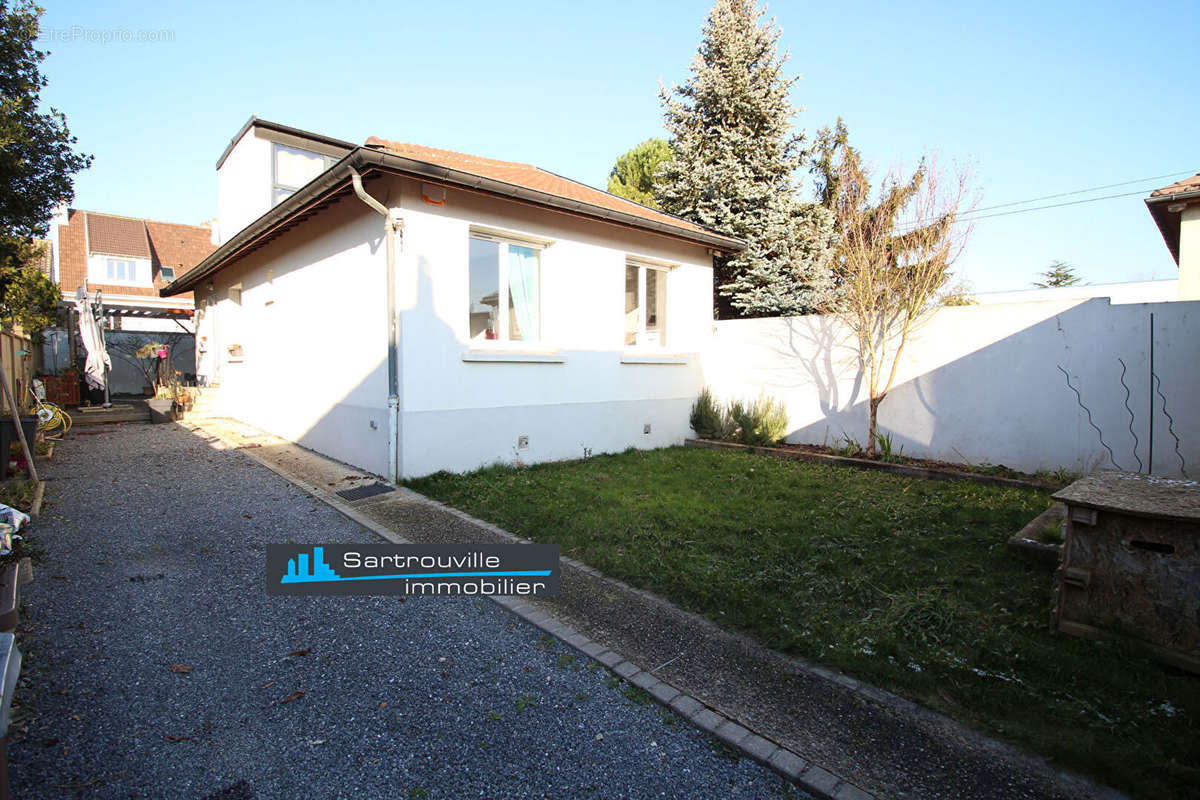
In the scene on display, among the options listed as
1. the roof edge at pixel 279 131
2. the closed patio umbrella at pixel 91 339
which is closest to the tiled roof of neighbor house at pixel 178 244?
the roof edge at pixel 279 131

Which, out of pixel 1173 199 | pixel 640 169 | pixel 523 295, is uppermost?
pixel 640 169

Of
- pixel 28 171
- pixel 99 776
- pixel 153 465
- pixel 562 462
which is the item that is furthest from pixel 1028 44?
pixel 28 171

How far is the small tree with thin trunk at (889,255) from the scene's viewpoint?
7375 millimetres

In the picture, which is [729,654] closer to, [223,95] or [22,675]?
[22,675]

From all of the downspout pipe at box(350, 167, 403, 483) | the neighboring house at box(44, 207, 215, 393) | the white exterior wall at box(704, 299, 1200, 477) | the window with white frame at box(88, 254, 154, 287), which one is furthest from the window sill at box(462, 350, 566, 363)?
the window with white frame at box(88, 254, 154, 287)

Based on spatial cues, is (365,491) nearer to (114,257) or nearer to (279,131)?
(279,131)

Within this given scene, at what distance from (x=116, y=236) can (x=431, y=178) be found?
28.2 meters

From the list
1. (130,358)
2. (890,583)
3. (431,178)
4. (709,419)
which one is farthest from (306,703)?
(130,358)

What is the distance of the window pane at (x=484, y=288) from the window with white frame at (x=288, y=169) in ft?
21.6

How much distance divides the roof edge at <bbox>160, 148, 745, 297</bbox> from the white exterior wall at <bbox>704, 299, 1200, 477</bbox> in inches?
94.2

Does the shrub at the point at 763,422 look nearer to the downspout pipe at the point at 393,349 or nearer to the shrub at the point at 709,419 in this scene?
the shrub at the point at 709,419

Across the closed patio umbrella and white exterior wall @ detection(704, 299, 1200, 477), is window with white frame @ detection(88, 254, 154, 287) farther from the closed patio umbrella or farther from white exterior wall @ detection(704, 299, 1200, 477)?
white exterior wall @ detection(704, 299, 1200, 477)

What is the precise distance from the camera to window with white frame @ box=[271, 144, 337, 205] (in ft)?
38.8

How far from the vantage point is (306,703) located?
246 centimetres
